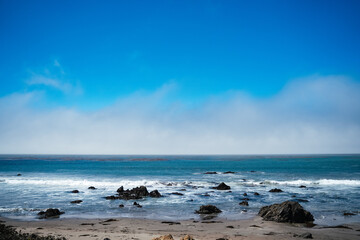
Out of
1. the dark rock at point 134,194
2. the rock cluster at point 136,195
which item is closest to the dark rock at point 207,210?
the rock cluster at point 136,195

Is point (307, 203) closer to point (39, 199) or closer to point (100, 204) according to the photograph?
point (100, 204)

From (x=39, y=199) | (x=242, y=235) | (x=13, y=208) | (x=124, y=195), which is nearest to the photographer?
(x=242, y=235)

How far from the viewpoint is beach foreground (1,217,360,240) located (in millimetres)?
13430

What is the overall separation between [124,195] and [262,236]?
18230 mm

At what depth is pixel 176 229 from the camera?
1509 cm

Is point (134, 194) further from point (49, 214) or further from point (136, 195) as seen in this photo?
point (49, 214)

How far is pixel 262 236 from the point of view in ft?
44.7

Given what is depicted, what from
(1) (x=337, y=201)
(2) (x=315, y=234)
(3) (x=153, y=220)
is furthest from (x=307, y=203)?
(3) (x=153, y=220)

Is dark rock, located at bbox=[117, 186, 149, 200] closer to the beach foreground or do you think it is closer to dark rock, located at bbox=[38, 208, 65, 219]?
dark rock, located at bbox=[38, 208, 65, 219]

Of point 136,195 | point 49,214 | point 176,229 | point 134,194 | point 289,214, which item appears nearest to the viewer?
point 176,229

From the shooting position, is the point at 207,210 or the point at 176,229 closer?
the point at 176,229

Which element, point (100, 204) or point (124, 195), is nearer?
point (100, 204)

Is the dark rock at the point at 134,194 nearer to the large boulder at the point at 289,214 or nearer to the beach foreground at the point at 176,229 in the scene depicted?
the beach foreground at the point at 176,229

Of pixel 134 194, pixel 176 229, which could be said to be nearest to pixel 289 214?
pixel 176 229
